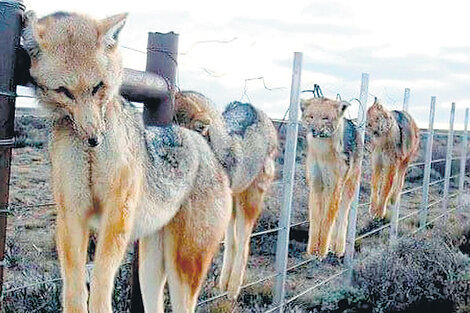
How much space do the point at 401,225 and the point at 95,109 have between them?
914cm

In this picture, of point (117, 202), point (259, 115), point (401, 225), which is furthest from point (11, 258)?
point (401, 225)

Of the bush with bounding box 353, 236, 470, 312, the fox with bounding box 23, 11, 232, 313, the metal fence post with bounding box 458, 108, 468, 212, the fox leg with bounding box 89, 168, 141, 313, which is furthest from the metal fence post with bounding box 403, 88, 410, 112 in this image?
the fox leg with bounding box 89, 168, 141, 313

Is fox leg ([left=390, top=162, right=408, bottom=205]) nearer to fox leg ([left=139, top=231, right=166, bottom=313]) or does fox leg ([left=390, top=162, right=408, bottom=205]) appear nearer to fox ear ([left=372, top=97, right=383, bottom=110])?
fox ear ([left=372, top=97, right=383, bottom=110])

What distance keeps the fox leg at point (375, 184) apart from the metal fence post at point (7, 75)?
364 cm

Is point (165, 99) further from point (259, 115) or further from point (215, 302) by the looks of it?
point (215, 302)

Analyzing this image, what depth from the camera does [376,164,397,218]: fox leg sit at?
564 centimetres

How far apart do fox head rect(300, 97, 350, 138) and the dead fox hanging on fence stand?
1.41m

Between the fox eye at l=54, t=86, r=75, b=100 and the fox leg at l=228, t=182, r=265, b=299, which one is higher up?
the fox eye at l=54, t=86, r=75, b=100

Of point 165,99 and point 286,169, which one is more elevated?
point 165,99

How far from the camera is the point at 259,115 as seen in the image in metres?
3.37

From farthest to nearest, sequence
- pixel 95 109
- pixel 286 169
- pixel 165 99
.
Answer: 1. pixel 286 169
2. pixel 165 99
3. pixel 95 109

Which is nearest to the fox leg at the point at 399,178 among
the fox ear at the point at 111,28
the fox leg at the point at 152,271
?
the fox leg at the point at 152,271

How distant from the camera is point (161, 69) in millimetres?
3100

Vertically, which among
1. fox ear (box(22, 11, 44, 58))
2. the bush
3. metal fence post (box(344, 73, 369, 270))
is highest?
fox ear (box(22, 11, 44, 58))
